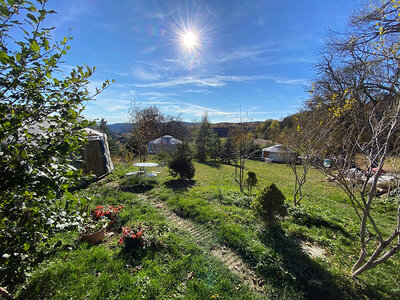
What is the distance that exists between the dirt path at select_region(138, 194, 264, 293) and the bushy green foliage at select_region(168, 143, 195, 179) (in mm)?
4370

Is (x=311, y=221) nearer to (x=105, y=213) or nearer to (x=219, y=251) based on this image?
(x=219, y=251)

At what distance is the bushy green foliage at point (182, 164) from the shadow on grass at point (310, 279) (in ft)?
21.3

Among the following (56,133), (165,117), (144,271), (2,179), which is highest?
(165,117)

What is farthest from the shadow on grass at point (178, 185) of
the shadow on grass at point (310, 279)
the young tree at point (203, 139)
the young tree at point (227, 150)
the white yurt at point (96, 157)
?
the young tree at point (227, 150)

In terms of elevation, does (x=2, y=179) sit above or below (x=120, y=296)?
above

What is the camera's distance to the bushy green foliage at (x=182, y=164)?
957 cm

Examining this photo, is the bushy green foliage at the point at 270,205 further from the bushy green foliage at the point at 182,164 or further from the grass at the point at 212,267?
the bushy green foliage at the point at 182,164

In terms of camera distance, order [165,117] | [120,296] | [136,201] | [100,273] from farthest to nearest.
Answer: [165,117], [136,201], [100,273], [120,296]

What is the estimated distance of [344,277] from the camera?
9.42 ft

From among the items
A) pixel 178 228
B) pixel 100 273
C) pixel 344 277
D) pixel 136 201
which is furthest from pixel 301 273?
pixel 136 201

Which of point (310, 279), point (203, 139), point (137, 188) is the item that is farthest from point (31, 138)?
point (203, 139)

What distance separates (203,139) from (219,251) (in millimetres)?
21672

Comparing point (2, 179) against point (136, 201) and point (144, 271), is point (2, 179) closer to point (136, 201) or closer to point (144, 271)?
point (144, 271)

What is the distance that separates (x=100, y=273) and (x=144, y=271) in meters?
0.69
